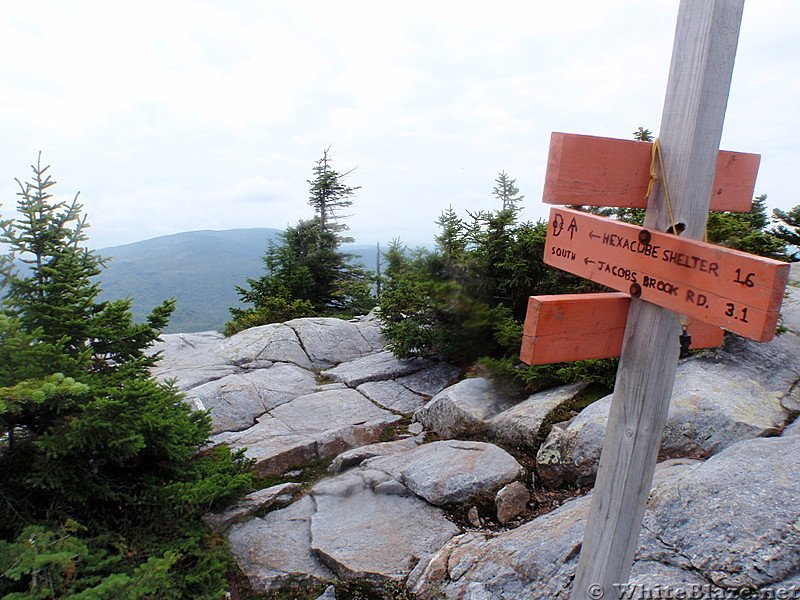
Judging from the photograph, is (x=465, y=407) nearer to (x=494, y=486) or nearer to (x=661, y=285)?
(x=494, y=486)

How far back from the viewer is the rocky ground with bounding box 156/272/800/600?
356cm

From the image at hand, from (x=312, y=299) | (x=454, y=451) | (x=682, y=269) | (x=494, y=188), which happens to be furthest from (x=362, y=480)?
(x=494, y=188)

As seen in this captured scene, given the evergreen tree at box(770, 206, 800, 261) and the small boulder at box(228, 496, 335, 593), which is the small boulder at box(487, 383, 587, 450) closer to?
the small boulder at box(228, 496, 335, 593)

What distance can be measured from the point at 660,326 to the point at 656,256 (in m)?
0.36

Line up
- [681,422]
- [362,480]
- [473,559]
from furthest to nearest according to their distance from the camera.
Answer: [362,480]
[681,422]
[473,559]

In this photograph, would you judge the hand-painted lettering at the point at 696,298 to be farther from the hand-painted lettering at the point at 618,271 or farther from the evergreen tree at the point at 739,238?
the evergreen tree at the point at 739,238

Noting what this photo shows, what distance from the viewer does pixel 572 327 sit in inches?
96.0

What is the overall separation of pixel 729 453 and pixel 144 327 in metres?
5.91

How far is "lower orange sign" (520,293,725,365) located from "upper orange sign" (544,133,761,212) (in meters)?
0.47

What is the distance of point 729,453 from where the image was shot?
4395mm

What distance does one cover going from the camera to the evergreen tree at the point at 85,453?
11.7 feet

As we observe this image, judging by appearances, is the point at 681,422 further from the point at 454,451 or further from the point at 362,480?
the point at 362,480

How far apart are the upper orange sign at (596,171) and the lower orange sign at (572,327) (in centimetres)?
47

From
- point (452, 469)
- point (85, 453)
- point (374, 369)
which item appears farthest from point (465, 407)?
point (85, 453)
